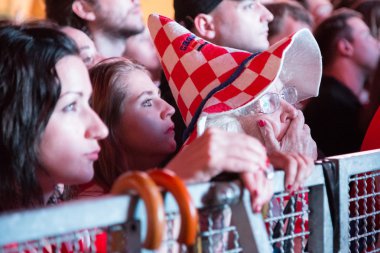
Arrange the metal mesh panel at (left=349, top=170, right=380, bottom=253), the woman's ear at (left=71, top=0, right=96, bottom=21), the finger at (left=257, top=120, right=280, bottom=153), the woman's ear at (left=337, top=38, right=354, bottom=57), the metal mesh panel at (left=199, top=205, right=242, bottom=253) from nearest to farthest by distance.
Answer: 1. the metal mesh panel at (left=199, top=205, right=242, bottom=253)
2. the metal mesh panel at (left=349, top=170, right=380, bottom=253)
3. the finger at (left=257, top=120, right=280, bottom=153)
4. the woman's ear at (left=71, top=0, right=96, bottom=21)
5. the woman's ear at (left=337, top=38, right=354, bottom=57)

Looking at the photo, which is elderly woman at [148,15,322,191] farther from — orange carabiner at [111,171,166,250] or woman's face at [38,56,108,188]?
orange carabiner at [111,171,166,250]

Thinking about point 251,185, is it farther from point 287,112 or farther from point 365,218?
point 287,112

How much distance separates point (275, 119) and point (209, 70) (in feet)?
0.69

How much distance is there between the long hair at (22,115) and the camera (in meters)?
1.10

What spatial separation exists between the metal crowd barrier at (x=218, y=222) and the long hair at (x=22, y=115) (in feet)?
0.62

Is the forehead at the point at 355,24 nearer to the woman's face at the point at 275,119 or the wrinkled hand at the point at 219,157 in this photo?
the woman's face at the point at 275,119

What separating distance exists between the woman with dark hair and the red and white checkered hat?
0.24 m

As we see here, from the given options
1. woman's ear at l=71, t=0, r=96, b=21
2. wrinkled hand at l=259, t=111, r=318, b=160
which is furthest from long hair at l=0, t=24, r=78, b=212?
woman's ear at l=71, t=0, r=96, b=21

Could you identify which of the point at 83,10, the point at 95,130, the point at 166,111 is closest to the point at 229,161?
the point at 95,130

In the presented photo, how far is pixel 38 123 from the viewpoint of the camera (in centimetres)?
111

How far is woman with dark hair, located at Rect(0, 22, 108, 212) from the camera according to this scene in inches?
43.3

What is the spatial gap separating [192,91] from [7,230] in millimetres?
672

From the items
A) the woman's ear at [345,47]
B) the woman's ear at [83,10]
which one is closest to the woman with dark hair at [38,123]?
the woman's ear at [83,10]

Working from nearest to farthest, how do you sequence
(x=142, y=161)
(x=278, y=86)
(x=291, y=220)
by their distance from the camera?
(x=291, y=220) < (x=278, y=86) < (x=142, y=161)
